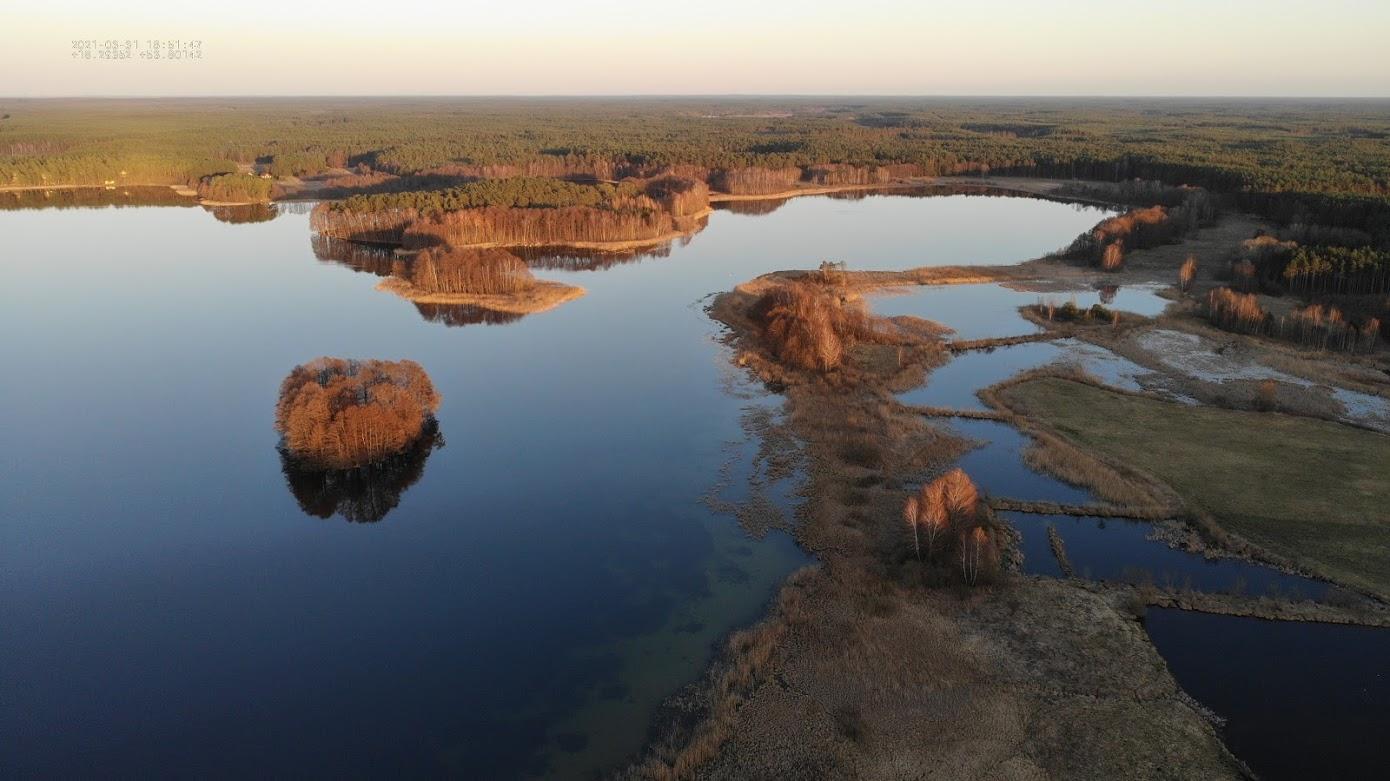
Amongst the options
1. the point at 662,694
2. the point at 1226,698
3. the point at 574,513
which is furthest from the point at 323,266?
the point at 1226,698

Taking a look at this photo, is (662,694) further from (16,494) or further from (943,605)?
(16,494)

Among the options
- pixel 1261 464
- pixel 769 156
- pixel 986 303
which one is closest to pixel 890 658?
pixel 1261 464

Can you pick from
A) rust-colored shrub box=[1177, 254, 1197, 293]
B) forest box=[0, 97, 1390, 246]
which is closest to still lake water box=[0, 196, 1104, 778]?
rust-colored shrub box=[1177, 254, 1197, 293]

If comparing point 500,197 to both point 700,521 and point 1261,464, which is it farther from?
point 1261,464

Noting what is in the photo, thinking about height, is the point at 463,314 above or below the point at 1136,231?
below

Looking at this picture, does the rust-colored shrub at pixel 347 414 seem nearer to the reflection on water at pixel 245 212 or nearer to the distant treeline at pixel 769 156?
the reflection on water at pixel 245 212

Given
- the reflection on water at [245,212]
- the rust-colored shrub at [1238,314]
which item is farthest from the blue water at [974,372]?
the reflection on water at [245,212]
